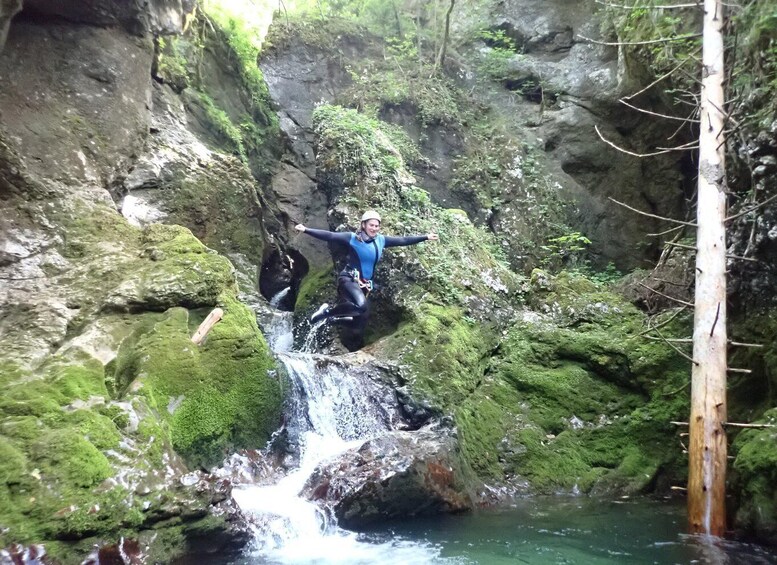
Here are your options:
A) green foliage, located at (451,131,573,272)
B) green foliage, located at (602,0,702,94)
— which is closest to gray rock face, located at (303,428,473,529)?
green foliage, located at (602,0,702,94)

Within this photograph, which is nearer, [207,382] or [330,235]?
[207,382]

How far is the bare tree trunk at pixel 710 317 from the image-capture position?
21.1 feet

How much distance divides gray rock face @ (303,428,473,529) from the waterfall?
25 cm

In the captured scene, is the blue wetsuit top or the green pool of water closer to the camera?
the green pool of water

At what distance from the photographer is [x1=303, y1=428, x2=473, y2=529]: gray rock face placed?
22.4 ft

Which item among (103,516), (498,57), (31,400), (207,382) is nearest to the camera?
(103,516)

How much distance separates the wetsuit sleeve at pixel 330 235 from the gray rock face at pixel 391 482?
302cm

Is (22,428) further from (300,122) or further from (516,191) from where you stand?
(300,122)

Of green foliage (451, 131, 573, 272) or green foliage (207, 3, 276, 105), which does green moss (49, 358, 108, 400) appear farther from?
green foliage (207, 3, 276, 105)

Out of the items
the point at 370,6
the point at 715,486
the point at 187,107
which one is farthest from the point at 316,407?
the point at 370,6

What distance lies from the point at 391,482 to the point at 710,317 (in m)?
4.20

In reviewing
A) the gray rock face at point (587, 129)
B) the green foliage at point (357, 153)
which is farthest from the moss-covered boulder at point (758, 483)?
the gray rock face at point (587, 129)

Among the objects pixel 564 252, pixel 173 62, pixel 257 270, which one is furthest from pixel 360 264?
pixel 173 62

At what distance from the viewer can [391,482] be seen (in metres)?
7.01
